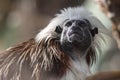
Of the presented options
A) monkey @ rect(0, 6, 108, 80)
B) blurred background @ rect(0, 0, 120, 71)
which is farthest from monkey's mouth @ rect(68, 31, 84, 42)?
blurred background @ rect(0, 0, 120, 71)

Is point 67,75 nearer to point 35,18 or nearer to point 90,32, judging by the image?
point 90,32

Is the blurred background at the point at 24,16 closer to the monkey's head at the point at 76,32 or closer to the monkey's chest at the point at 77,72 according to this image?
the monkey's head at the point at 76,32

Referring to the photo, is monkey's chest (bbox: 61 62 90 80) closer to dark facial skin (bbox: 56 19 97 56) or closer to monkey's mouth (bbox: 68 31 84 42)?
dark facial skin (bbox: 56 19 97 56)

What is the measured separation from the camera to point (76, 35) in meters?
4.49

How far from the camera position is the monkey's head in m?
4.56

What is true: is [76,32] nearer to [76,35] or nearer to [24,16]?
[76,35]

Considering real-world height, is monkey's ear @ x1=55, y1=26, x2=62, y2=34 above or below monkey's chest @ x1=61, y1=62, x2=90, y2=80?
above

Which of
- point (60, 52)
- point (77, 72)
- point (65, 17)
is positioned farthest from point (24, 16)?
point (77, 72)

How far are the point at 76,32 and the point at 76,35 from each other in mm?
27

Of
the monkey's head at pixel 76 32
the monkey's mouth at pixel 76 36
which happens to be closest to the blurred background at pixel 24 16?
the monkey's head at pixel 76 32

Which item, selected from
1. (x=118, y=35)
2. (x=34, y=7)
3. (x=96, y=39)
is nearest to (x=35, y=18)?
(x=34, y=7)

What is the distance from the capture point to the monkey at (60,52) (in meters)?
4.50

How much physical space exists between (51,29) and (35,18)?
2.76 meters

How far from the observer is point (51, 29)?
4.74 metres
